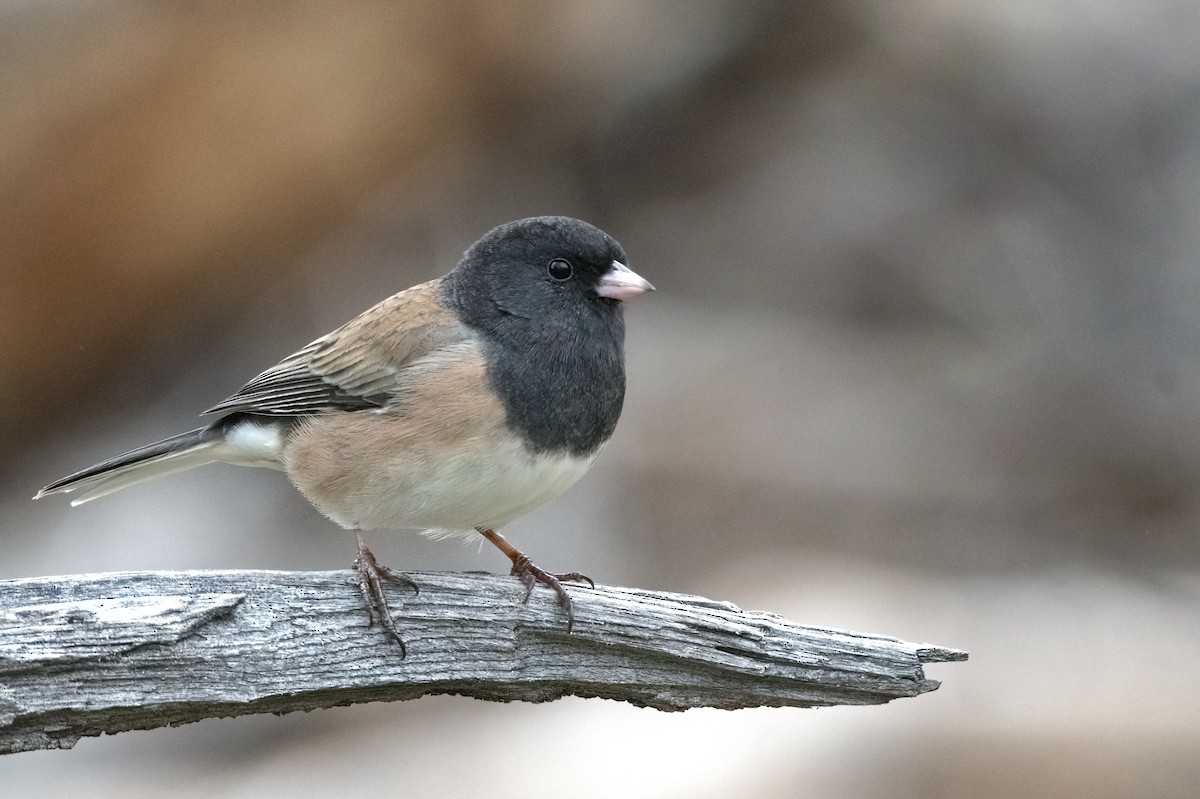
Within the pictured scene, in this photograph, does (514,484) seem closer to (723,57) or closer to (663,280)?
(663,280)

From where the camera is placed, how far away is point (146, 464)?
314 cm

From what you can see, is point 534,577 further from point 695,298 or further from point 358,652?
point 695,298

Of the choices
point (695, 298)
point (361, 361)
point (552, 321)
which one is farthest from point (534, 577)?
point (695, 298)

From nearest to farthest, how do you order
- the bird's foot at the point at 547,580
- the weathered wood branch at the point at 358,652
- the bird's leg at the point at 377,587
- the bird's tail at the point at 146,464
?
the weathered wood branch at the point at 358,652, the bird's leg at the point at 377,587, the bird's foot at the point at 547,580, the bird's tail at the point at 146,464

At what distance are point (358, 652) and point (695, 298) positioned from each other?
13.8 feet

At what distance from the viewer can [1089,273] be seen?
5938mm

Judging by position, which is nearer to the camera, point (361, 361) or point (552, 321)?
point (552, 321)

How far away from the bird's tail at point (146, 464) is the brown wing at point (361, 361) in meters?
0.10

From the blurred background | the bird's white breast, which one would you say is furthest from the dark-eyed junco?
the blurred background

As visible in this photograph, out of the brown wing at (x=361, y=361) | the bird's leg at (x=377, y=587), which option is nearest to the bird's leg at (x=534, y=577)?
the bird's leg at (x=377, y=587)

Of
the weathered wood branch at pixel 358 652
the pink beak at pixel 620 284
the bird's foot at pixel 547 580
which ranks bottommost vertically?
the weathered wood branch at pixel 358 652

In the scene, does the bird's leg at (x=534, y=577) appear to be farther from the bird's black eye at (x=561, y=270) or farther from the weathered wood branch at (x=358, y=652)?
the bird's black eye at (x=561, y=270)

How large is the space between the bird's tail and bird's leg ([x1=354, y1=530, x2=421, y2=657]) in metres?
0.75

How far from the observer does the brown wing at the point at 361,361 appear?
2.87m
